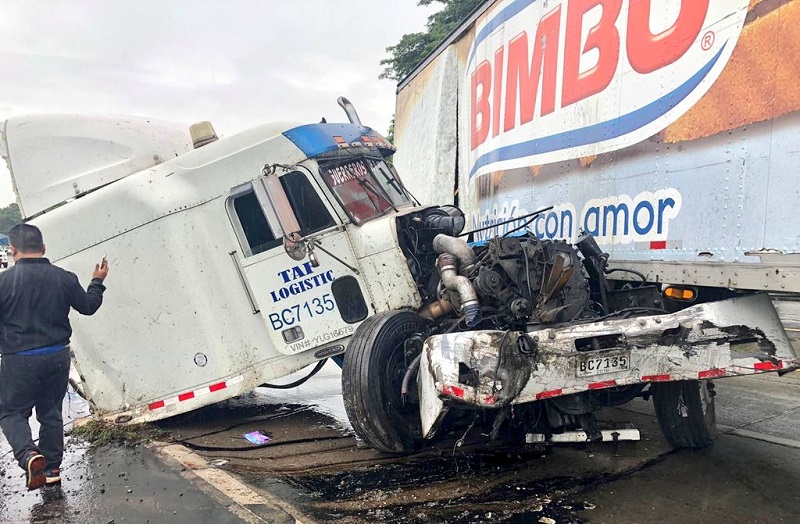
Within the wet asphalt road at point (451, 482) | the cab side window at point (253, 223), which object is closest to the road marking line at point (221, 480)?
the wet asphalt road at point (451, 482)

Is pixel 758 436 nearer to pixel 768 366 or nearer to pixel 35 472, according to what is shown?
pixel 768 366

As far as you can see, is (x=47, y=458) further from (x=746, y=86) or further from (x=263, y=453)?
(x=746, y=86)

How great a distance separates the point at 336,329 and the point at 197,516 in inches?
73.0

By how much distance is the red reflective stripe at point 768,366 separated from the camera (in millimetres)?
3283

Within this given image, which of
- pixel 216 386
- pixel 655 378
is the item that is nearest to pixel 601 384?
pixel 655 378

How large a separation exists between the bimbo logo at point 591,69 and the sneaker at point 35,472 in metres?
4.41

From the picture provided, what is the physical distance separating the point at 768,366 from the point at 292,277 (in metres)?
3.45

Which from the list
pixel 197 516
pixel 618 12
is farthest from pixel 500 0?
pixel 197 516

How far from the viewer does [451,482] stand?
3.98 metres

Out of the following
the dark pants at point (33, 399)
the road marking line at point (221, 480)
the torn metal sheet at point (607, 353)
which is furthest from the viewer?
the dark pants at point (33, 399)

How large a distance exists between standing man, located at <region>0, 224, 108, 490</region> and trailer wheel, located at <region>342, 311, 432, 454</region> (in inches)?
78.8

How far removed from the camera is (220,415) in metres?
6.06

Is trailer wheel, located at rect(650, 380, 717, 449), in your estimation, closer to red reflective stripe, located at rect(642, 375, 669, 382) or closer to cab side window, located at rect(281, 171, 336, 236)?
red reflective stripe, located at rect(642, 375, 669, 382)

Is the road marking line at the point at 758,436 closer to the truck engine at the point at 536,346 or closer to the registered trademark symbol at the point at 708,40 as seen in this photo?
the truck engine at the point at 536,346
